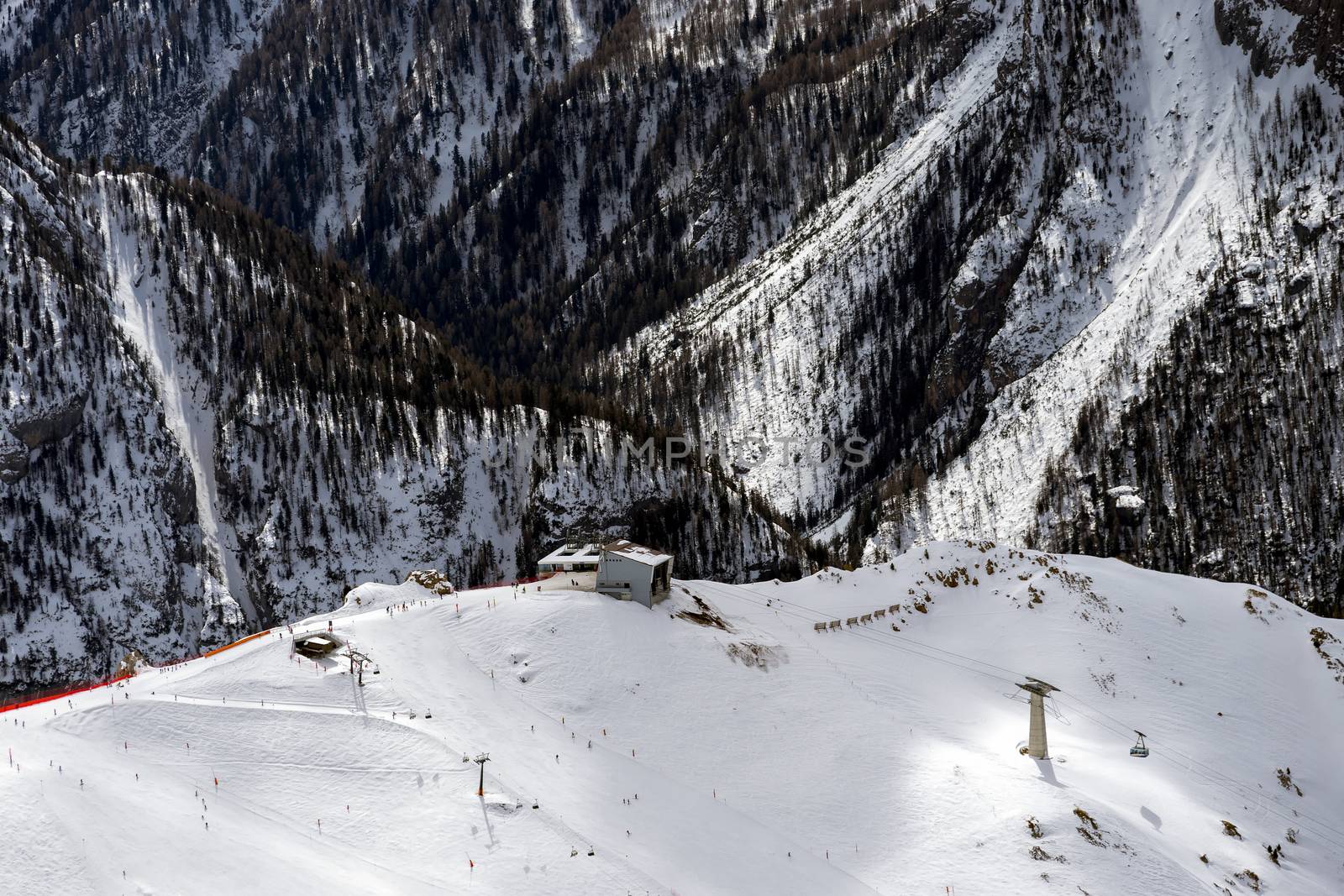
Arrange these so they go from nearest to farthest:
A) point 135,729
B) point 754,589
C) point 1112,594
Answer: point 135,729
point 1112,594
point 754,589

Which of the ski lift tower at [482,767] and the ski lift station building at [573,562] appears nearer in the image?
the ski lift tower at [482,767]

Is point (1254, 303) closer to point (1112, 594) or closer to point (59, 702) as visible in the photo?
point (1112, 594)

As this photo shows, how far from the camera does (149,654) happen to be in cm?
15250

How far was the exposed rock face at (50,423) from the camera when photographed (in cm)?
15800

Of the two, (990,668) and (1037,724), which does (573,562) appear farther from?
(1037,724)

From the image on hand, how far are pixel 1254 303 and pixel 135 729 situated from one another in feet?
491


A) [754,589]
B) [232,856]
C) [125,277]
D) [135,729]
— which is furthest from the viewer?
[125,277]

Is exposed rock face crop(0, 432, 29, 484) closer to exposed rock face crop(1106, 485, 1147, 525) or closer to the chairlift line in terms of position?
the chairlift line

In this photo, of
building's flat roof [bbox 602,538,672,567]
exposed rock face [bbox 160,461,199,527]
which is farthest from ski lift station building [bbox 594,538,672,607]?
exposed rock face [bbox 160,461,199,527]

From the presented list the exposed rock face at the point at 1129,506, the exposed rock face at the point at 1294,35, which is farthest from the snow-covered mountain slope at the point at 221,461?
the exposed rock face at the point at 1294,35

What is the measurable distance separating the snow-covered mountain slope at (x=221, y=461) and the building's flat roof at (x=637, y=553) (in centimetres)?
6440

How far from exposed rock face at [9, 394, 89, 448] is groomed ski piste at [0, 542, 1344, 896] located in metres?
81.2

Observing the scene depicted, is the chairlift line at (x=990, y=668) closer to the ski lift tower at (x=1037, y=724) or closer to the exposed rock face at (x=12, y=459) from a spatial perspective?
the ski lift tower at (x=1037, y=724)

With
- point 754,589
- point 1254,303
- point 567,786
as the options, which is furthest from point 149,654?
point 1254,303
